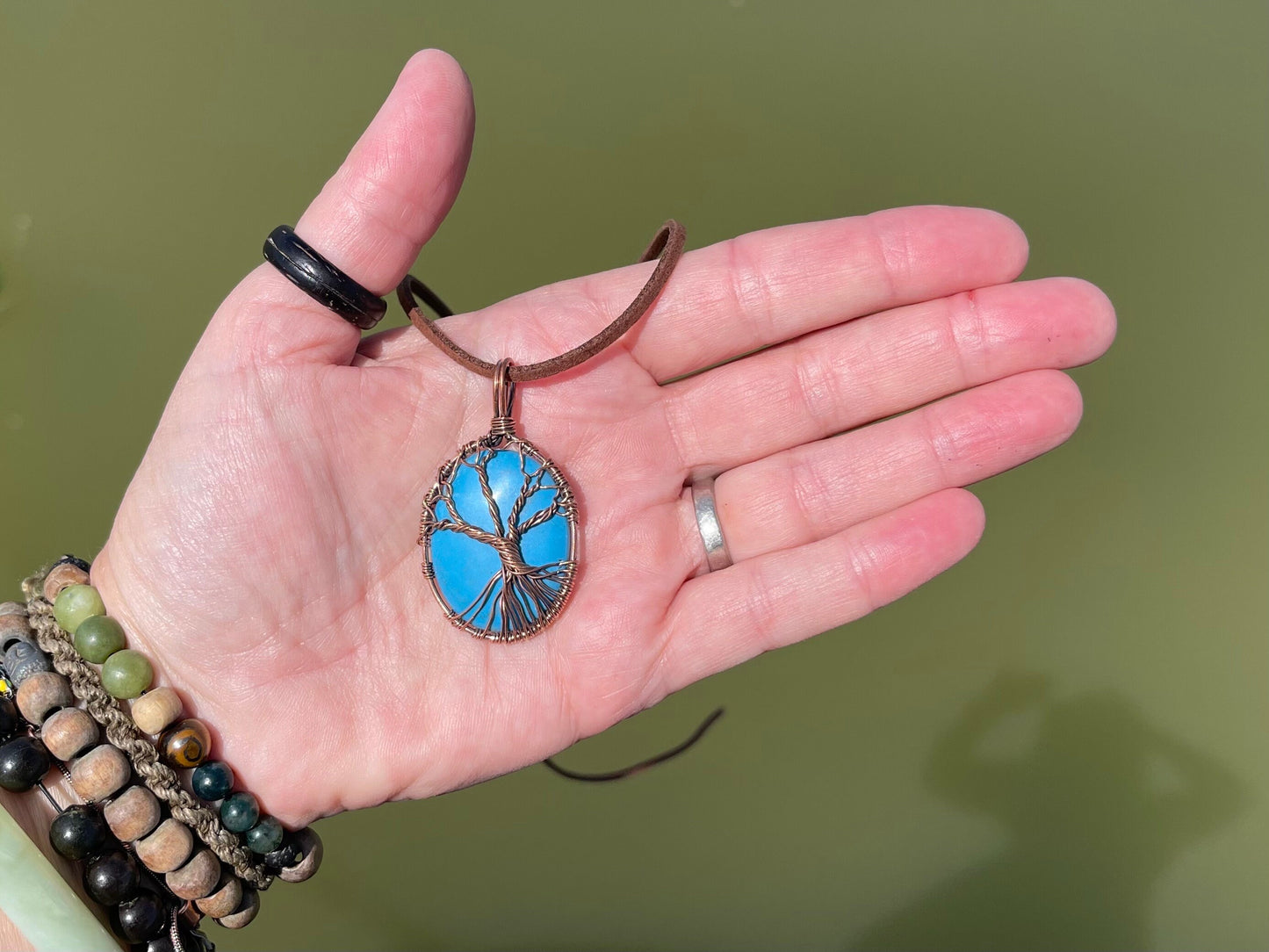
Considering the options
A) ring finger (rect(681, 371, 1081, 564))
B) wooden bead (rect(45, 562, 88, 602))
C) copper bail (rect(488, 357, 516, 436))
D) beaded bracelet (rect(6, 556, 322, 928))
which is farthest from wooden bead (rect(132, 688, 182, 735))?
ring finger (rect(681, 371, 1081, 564))

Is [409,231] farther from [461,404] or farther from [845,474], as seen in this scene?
[845,474]

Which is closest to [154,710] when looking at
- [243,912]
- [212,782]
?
[212,782]

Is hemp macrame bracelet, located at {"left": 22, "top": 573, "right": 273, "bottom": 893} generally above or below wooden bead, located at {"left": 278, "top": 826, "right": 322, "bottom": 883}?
above

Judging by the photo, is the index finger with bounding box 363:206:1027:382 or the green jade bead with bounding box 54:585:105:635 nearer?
the green jade bead with bounding box 54:585:105:635

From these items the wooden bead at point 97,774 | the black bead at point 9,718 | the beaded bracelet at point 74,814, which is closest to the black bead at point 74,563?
the beaded bracelet at point 74,814

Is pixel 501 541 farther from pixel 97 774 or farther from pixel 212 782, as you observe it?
pixel 97 774

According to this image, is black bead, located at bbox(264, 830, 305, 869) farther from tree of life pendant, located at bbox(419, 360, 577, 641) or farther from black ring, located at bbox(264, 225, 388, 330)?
black ring, located at bbox(264, 225, 388, 330)

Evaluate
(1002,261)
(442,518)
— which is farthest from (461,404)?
(1002,261)
